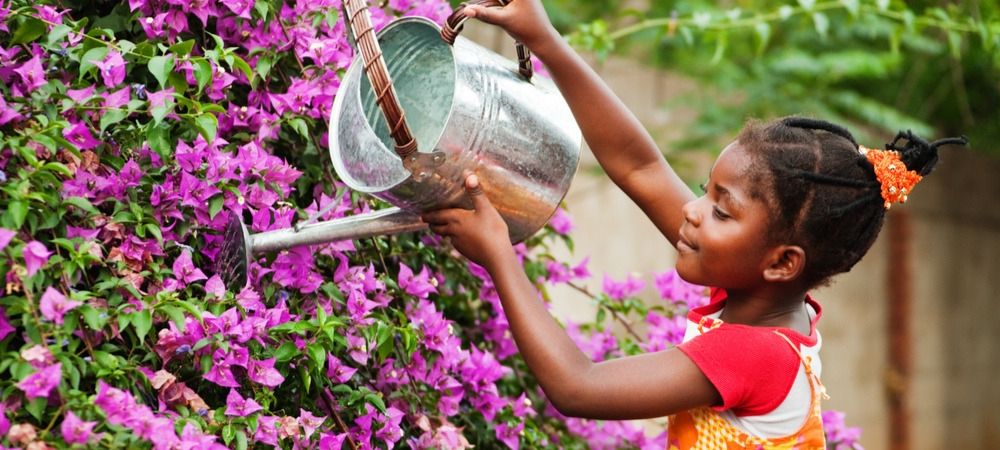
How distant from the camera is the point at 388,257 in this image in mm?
2080

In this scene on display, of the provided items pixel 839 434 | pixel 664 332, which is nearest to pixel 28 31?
Answer: pixel 664 332

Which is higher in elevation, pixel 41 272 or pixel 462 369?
pixel 41 272

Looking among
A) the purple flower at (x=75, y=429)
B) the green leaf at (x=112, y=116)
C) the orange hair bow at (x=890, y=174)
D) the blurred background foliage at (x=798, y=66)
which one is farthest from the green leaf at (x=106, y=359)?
the blurred background foliage at (x=798, y=66)

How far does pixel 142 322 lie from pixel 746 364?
2.67ft

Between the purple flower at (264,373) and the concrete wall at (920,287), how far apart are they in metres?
3.66

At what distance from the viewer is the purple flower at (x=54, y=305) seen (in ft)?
4.48

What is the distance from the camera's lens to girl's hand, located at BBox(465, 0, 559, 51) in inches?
66.4

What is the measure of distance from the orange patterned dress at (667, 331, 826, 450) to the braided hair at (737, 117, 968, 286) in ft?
0.48

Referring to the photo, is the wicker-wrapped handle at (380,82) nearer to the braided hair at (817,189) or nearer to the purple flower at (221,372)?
the purple flower at (221,372)

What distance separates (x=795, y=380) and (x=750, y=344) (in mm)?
102

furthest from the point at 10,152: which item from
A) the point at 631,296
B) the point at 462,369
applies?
the point at 631,296

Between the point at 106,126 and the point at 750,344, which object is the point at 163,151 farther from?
the point at 750,344

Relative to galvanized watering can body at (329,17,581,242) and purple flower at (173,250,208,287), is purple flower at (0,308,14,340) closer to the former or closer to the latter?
purple flower at (173,250,208,287)

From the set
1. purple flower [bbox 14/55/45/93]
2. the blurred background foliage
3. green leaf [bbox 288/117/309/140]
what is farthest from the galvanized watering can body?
the blurred background foliage
